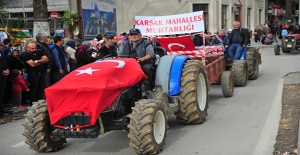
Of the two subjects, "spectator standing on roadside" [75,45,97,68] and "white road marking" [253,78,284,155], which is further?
"spectator standing on roadside" [75,45,97,68]

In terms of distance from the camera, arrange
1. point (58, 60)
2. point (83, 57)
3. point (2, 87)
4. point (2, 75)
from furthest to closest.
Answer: point (83, 57) < point (58, 60) < point (2, 87) < point (2, 75)

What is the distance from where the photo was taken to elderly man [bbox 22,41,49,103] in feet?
33.9

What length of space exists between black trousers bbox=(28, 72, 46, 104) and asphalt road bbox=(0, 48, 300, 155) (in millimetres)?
1179

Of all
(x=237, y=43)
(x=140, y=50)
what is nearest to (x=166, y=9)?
(x=237, y=43)

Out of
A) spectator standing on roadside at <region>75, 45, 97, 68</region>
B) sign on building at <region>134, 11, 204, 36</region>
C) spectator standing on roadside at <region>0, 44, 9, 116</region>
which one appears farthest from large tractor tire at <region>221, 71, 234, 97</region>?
spectator standing on roadside at <region>0, 44, 9, 116</region>

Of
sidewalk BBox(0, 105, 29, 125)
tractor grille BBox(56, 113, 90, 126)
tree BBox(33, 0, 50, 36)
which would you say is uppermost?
tree BBox(33, 0, 50, 36)

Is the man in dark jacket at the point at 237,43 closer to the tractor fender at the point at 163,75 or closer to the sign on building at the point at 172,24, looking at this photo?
the sign on building at the point at 172,24

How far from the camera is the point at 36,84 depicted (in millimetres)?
10711

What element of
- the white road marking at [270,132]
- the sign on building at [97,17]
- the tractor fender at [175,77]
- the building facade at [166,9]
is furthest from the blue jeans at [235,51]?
the building facade at [166,9]

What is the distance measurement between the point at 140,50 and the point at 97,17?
16.7 m

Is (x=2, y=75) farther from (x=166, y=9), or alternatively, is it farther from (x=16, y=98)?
(x=166, y=9)

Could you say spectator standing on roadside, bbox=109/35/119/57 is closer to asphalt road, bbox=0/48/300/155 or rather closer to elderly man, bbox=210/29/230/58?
asphalt road, bbox=0/48/300/155

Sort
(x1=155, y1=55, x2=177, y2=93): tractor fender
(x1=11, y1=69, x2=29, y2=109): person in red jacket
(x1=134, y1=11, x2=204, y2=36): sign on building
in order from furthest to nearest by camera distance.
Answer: (x1=134, y1=11, x2=204, y2=36): sign on building
(x1=11, y1=69, x2=29, y2=109): person in red jacket
(x1=155, y1=55, x2=177, y2=93): tractor fender

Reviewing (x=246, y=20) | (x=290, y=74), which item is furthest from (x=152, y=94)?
(x=246, y=20)
